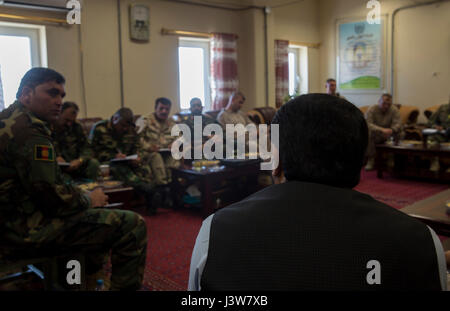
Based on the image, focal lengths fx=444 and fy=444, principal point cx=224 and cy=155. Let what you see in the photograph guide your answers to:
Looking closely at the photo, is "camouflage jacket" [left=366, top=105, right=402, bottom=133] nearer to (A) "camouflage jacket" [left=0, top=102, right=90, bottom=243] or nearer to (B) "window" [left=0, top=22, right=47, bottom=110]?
(B) "window" [left=0, top=22, right=47, bottom=110]

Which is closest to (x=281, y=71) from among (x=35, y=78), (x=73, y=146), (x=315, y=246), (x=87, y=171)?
(x=73, y=146)

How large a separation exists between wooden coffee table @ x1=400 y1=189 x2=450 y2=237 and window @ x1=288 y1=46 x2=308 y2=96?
5991 millimetres

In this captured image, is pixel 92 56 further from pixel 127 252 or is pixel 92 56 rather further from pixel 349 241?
pixel 349 241

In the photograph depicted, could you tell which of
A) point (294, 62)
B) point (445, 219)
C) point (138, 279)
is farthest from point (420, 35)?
point (138, 279)

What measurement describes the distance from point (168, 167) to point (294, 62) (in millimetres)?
4793

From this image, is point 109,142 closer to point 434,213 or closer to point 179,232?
→ point 179,232

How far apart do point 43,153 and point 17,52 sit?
3876 mm

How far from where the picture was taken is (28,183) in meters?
1.93

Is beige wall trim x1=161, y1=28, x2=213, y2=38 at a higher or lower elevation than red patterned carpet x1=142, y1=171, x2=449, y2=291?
higher

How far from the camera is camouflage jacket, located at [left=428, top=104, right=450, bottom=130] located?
608 centimetres

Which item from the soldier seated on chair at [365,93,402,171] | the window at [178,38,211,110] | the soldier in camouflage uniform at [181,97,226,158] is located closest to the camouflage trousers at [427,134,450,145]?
the soldier seated on chair at [365,93,402,171]

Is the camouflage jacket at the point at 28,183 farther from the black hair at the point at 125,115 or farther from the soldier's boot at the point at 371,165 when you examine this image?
the soldier's boot at the point at 371,165

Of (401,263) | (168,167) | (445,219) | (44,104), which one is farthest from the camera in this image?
(168,167)
